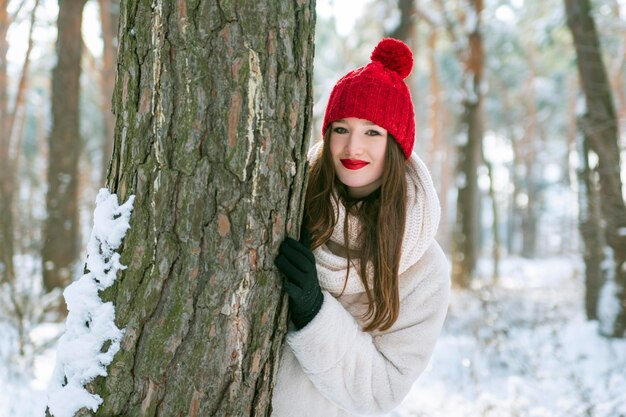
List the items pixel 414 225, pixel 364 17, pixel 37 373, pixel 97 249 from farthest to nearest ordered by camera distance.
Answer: pixel 364 17
pixel 37 373
pixel 414 225
pixel 97 249

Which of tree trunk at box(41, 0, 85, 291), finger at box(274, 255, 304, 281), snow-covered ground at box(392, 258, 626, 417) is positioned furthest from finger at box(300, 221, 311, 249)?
tree trunk at box(41, 0, 85, 291)

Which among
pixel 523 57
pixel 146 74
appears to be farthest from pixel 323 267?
pixel 523 57

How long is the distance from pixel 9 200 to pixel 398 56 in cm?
467

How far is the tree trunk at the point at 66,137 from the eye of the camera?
7.38 metres

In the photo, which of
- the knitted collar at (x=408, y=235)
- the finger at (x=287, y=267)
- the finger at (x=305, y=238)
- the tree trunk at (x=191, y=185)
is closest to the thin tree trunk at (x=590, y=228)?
the knitted collar at (x=408, y=235)

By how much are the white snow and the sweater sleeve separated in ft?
1.99

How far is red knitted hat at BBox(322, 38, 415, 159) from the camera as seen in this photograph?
2096 mm

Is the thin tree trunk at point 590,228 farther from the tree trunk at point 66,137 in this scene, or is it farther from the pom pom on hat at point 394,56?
the tree trunk at point 66,137

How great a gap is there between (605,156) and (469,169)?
445cm

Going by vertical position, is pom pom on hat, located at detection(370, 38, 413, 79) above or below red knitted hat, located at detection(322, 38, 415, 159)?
above

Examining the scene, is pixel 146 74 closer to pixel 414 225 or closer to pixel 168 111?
pixel 168 111

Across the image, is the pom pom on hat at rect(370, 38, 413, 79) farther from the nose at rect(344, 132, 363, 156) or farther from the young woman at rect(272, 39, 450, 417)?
the nose at rect(344, 132, 363, 156)

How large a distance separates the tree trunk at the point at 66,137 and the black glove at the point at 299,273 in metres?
6.33

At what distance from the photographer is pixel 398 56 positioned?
2199 mm
